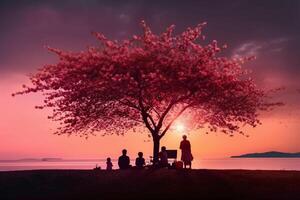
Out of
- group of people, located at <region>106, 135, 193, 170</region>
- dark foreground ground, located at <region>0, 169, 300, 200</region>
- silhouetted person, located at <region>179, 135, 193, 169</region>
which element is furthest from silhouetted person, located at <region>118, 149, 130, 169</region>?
silhouetted person, located at <region>179, 135, 193, 169</region>

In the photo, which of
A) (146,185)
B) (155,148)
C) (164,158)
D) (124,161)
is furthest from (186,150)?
(146,185)

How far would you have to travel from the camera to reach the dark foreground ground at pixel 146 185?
28.8 meters

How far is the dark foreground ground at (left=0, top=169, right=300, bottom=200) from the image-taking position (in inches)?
1134

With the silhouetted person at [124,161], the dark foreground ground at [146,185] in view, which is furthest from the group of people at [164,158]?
the dark foreground ground at [146,185]

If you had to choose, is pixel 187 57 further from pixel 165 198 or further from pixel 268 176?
pixel 165 198

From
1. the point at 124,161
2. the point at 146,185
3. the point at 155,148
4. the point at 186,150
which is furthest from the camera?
the point at 155,148

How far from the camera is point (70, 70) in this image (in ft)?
139

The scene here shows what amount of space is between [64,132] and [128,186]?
15.2 m

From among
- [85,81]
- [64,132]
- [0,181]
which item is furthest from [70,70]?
[0,181]

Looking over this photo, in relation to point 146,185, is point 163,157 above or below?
above

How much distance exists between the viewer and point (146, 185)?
31250 mm

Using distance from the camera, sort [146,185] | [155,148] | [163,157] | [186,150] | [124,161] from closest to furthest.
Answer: [146,185] → [124,161] → [163,157] → [186,150] → [155,148]

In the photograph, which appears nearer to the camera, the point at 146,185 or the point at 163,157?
the point at 146,185

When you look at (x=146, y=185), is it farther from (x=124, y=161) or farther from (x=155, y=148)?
(x=155, y=148)
